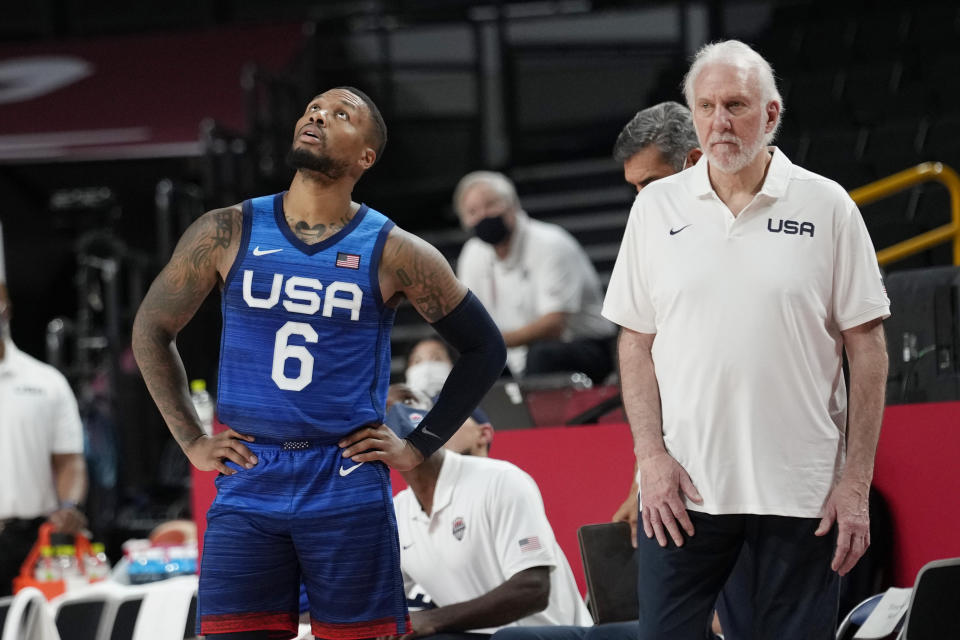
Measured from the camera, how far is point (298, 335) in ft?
9.37

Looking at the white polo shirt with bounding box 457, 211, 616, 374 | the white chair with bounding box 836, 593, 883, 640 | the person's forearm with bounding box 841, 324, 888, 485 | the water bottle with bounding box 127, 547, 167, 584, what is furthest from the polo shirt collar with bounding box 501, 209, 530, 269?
the person's forearm with bounding box 841, 324, 888, 485

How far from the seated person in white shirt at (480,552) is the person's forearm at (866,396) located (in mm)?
1282

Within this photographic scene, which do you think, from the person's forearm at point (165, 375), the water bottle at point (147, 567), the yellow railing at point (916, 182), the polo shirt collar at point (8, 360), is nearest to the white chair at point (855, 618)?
the yellow railing at point (916, 182)

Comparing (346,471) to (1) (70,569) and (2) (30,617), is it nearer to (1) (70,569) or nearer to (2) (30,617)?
(2) (30,617)

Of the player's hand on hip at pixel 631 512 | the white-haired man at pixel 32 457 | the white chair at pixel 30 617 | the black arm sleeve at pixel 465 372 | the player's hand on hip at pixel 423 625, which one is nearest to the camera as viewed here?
the black arm sleeve at pixel 465 372

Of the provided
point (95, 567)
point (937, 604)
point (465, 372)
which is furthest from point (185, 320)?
point (95, 567)

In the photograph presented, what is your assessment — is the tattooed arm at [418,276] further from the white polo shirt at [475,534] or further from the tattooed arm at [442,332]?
the white polo shirt at [475,534]

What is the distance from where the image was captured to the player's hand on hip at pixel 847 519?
2.65 metres

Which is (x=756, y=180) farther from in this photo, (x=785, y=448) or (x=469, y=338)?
(x=469, y=338)

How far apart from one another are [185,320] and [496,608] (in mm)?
1272

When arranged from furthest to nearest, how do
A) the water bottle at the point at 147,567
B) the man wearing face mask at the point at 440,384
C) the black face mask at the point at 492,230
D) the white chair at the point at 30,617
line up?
the black face mask at the point at 492,230 → the water bottle at the point at 147,567 → the man wearing face mask at the point at 440,384 → the white chair at the point at 30,617

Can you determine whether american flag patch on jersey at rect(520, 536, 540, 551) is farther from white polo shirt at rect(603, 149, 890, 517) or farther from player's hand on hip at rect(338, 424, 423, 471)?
white polo shirt at rect(603, 149, 890, 517)

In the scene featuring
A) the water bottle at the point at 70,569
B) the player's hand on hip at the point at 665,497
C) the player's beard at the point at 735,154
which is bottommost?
the water bottle at the point at 70,569

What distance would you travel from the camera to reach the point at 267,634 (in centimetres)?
284
